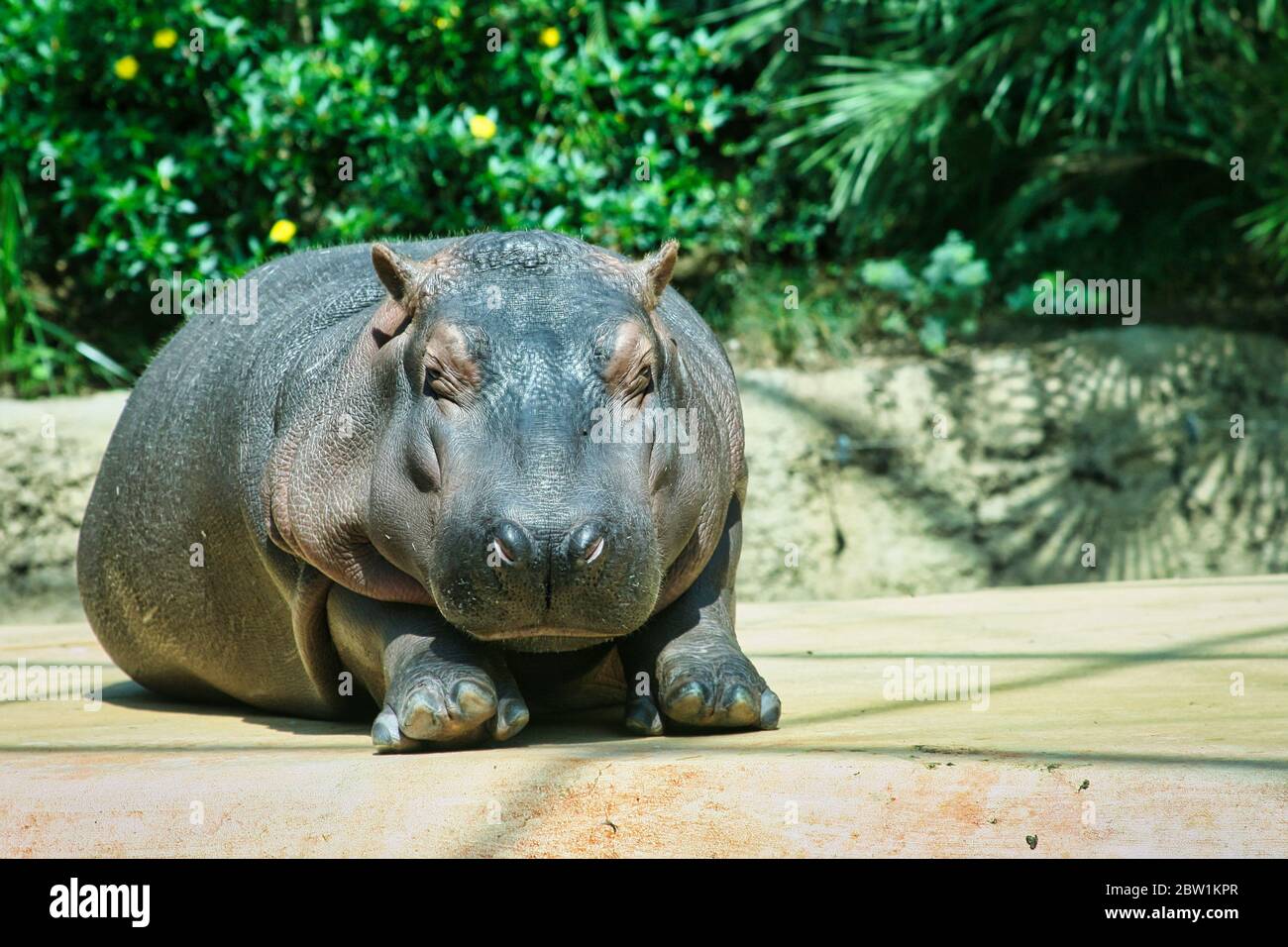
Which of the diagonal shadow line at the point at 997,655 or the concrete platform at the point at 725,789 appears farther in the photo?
the diagonal shadow line at the point at 997,655

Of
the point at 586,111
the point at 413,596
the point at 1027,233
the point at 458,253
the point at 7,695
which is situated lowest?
the point at 7,695

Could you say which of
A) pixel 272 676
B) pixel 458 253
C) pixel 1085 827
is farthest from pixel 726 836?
pixel 272 676

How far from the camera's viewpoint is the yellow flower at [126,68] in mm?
8234

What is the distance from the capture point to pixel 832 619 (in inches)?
232

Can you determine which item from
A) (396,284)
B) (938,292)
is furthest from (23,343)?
(396,284)

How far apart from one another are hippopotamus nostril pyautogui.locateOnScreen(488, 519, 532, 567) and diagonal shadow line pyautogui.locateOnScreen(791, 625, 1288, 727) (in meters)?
0.88

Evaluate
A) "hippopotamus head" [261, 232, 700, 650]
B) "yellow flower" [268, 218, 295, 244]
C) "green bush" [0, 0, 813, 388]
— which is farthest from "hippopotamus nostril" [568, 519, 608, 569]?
"yellow flower" [268, 218, 295, 244]

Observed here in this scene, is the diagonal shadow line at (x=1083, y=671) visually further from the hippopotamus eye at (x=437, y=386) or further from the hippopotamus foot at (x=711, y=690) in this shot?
the hippopotamus eye at (x=437, y=386)

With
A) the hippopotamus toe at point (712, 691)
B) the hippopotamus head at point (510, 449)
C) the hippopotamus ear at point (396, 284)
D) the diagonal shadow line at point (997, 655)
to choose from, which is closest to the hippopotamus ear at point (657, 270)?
the hippopotamus head at point (510, 449)

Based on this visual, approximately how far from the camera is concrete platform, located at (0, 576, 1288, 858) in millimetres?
2699

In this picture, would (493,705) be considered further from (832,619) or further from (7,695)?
(832,619)

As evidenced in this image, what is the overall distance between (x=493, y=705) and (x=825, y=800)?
31.5 inches

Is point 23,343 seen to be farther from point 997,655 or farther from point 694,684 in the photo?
point 694,684

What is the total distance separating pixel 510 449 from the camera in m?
3.12
